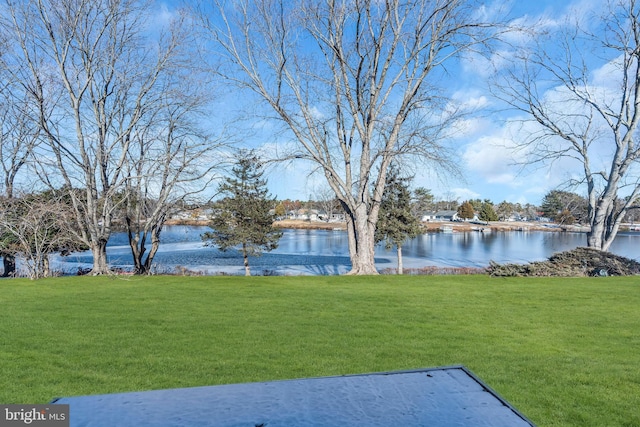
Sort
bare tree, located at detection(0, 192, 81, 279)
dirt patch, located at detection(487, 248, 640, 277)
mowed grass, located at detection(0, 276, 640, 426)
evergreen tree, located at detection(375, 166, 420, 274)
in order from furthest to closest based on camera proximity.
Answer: evergreen tree, located at detection(375, 166, 420, 274)
dirt patch, located at detection(487, 248, 640, 277)
bare tree, located at detection(0, 192, 81, 279)
mowed grass, located at detection(0, 276, 640, 426)

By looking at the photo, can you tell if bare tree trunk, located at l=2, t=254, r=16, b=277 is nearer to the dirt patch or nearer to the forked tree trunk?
the forked tree trunk

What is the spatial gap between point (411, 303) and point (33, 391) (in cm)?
581

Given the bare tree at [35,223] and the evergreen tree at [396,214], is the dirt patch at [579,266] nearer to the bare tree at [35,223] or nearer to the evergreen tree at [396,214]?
the evergreen tree at [396,214]

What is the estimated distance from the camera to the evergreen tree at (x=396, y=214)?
23.7 meters

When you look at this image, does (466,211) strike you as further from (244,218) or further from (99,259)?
(99,259)

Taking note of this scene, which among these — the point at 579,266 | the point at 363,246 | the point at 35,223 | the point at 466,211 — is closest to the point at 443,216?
the point at 466,211

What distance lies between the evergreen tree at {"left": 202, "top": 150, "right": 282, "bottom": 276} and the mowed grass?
603 inches

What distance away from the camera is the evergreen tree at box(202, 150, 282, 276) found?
80.8ft

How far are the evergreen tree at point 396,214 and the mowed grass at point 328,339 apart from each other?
14325 mm

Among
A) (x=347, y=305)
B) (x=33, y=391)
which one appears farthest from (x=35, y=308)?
(x=347, y=305)

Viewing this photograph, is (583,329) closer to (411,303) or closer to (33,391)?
(411,303)

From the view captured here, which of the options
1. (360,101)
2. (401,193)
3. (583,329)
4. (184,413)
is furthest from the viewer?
(401,193)

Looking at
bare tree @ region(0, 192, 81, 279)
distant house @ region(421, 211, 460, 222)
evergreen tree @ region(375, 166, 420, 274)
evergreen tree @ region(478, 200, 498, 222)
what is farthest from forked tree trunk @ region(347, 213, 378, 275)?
distant house @ region(421, 211, 460, 222)

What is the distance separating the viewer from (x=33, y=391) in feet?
11.3
